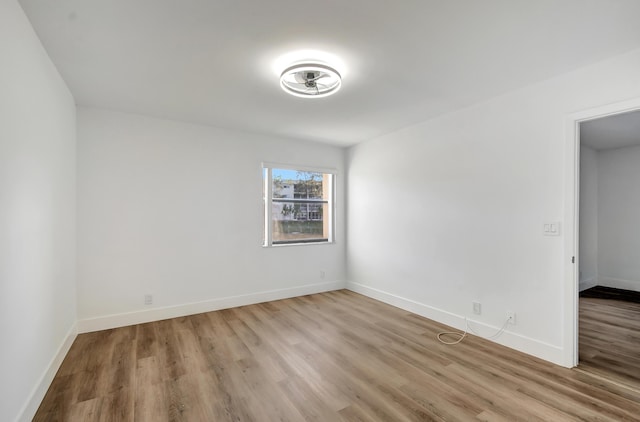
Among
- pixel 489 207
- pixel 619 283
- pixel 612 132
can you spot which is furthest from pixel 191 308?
pixel 619 283

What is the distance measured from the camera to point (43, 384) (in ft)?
7.09

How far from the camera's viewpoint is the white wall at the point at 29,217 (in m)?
1.62

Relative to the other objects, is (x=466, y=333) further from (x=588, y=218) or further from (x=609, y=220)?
(x=609, y=220)

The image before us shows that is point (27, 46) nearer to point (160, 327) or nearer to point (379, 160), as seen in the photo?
A: point (160, 327)

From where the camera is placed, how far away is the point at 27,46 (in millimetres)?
1890

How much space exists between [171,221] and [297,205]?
192 cm

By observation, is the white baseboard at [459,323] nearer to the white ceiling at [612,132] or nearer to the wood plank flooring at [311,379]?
the wood plank flooring at [311,379]

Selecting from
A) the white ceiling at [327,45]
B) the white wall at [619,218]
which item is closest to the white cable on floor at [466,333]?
the white ceiling at [327,45]

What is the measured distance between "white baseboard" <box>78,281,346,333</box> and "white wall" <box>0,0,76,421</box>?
55 centimetres

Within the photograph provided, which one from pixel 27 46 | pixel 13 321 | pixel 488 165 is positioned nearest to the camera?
pixel 13 321

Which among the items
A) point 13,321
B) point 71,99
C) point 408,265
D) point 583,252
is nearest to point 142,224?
point 71,99

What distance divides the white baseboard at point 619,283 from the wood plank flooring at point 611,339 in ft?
3.01

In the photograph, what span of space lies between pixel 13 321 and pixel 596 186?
7.98 metres

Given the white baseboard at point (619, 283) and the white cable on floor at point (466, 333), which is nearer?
the white cable on floor at point (466, 333)
